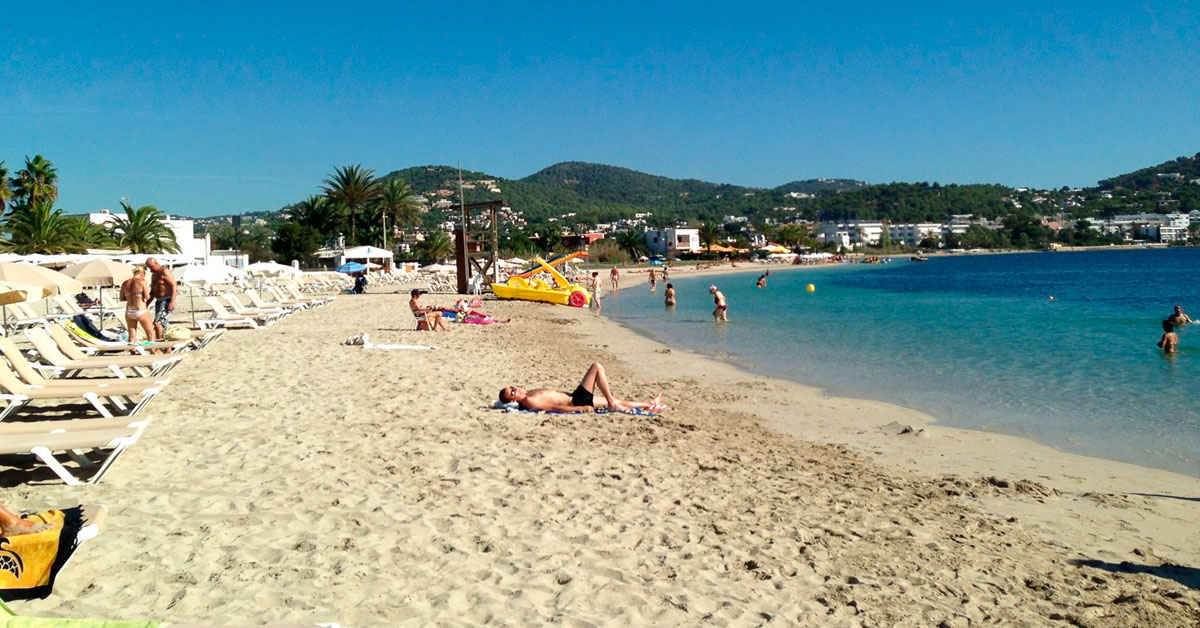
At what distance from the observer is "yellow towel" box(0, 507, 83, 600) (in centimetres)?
341

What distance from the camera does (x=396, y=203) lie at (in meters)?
60.9

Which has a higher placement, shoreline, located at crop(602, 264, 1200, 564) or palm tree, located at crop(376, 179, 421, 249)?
palm tree, located at crop(376, 179, 421, 249)

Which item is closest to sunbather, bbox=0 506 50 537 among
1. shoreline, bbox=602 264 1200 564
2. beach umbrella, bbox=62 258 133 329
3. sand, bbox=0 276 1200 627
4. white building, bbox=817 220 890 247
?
sand, bbox=0 276 1200 627

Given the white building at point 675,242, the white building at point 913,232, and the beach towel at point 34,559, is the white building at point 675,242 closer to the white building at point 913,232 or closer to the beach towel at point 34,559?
the white building at point 913,232

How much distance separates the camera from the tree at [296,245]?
182ft

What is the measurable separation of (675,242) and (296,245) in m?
54.8

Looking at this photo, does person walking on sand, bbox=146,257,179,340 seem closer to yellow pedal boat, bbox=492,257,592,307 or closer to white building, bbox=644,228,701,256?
yellow pedal boat, bbox=492,257,592,307

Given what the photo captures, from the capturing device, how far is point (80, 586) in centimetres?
362

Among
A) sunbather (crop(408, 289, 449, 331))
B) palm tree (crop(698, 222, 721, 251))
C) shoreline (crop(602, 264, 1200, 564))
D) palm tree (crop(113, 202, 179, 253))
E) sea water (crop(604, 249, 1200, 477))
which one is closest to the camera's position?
shoreline (crop(602, 264, 1200, 564))

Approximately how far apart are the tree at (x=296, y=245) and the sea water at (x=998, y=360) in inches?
1233

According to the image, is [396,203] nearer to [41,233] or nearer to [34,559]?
[41,233]

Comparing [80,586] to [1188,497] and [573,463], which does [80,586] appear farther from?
[1188,497]

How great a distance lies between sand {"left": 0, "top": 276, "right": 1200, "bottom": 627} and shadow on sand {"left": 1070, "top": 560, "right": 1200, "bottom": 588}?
0.02m

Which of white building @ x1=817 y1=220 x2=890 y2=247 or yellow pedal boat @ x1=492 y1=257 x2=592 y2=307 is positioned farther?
white building @ x1=817 y1=220 x2=890 y2=247
